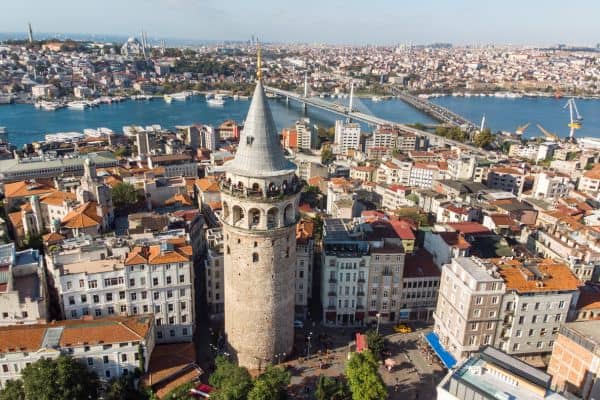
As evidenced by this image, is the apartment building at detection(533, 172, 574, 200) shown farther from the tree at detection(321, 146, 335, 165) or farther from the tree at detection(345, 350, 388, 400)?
the tree at detection(345, 350, 388, 400)

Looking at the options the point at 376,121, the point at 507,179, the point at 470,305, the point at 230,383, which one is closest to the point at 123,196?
the point at 230,383

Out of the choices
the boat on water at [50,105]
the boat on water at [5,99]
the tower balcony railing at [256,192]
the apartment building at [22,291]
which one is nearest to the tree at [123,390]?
the apartment building at [22,291]

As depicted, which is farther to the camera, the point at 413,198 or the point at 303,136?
the point at 303,136

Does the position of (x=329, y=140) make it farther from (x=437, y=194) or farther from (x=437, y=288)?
(x=437, y=288)

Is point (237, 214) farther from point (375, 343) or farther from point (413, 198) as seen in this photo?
point (413, 198)

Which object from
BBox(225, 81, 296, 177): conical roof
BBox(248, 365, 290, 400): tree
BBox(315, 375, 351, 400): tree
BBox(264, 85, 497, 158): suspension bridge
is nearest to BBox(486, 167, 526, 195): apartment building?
BBox(264, 85, 497, 158): suspension bridge

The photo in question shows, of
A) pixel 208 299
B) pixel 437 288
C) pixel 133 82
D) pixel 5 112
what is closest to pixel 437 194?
pixel 437 288
